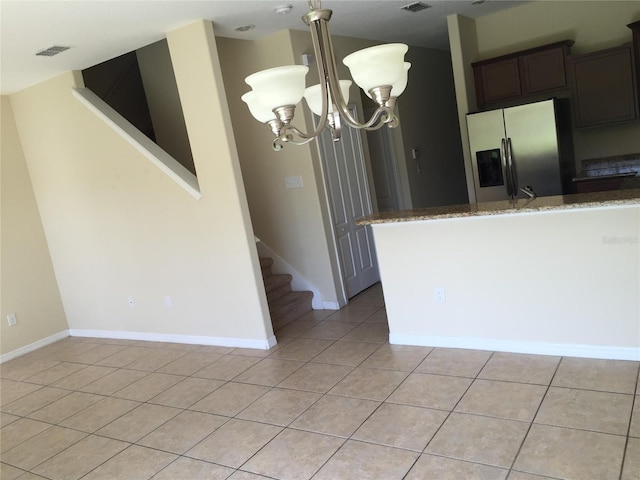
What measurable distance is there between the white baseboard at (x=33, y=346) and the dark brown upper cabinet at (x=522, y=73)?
5138mm

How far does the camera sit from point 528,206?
3.15 metres

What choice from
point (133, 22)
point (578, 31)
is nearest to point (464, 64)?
point (578, 31)

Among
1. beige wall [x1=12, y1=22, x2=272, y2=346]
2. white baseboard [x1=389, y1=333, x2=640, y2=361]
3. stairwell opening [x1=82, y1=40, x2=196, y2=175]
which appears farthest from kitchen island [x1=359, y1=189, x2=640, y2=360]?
stairwell opening [x1=82, y1=40, x2=196, y2=175]

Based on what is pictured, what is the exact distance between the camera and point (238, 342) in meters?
4.46

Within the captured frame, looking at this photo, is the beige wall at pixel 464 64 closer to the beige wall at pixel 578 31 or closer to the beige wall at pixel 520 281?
the beige wall at pixel 578 31

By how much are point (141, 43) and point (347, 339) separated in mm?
2940

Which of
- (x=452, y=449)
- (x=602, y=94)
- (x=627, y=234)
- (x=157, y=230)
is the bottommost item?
(x=452, y=449)

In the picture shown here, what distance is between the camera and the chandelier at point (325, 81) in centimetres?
184

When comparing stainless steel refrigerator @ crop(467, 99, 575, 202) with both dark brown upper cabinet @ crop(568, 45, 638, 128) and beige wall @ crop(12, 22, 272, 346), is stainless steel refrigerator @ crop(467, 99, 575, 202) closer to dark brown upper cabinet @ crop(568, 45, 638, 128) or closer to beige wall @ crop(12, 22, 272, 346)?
dark brown upper cabinet @ crop(568, 45, 638, 128)

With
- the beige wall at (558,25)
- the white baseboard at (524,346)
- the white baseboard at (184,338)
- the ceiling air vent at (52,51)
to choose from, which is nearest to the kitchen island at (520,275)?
the white baseboard at (524,346)

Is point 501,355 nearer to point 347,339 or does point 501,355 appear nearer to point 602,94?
point 347,339

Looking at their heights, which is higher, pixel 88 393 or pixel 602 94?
pixel 602 94

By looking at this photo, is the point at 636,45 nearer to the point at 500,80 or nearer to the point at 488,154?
the point at 500,80

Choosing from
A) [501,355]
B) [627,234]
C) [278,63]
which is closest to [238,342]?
[501,355]
